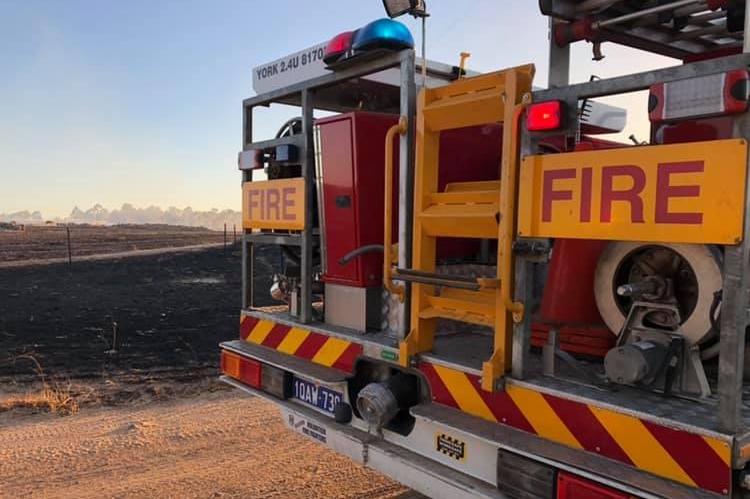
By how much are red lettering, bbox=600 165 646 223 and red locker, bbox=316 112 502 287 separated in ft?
4.10

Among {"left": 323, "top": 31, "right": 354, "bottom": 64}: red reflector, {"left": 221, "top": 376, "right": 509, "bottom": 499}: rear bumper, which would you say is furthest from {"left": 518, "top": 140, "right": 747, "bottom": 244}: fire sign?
{"left": 323, "top": 31, "right": 354, "bottom": 64}: red reflector

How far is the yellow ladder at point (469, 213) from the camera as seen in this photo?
7.70ft

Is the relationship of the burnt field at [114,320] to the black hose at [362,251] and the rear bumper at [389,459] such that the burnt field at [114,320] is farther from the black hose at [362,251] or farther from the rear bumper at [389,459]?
the black hose at [362,251]

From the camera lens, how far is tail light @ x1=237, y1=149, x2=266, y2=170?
3.82m

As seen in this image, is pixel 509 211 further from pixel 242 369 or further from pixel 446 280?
pixel 242 369

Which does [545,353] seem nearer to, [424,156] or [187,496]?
[424,156]

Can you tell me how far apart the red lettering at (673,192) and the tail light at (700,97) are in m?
0.15

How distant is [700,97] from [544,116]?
528 mm

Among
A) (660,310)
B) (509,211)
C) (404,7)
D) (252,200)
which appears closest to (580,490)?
(660,310)

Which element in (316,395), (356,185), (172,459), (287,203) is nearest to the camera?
(356,185)

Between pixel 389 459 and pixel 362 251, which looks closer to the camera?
pixel 389 459

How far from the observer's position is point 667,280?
221 cm

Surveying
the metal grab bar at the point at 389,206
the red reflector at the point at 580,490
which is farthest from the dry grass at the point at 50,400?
the red reflector at the point at 580,490

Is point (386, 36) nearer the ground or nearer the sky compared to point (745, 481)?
nearer the sky
